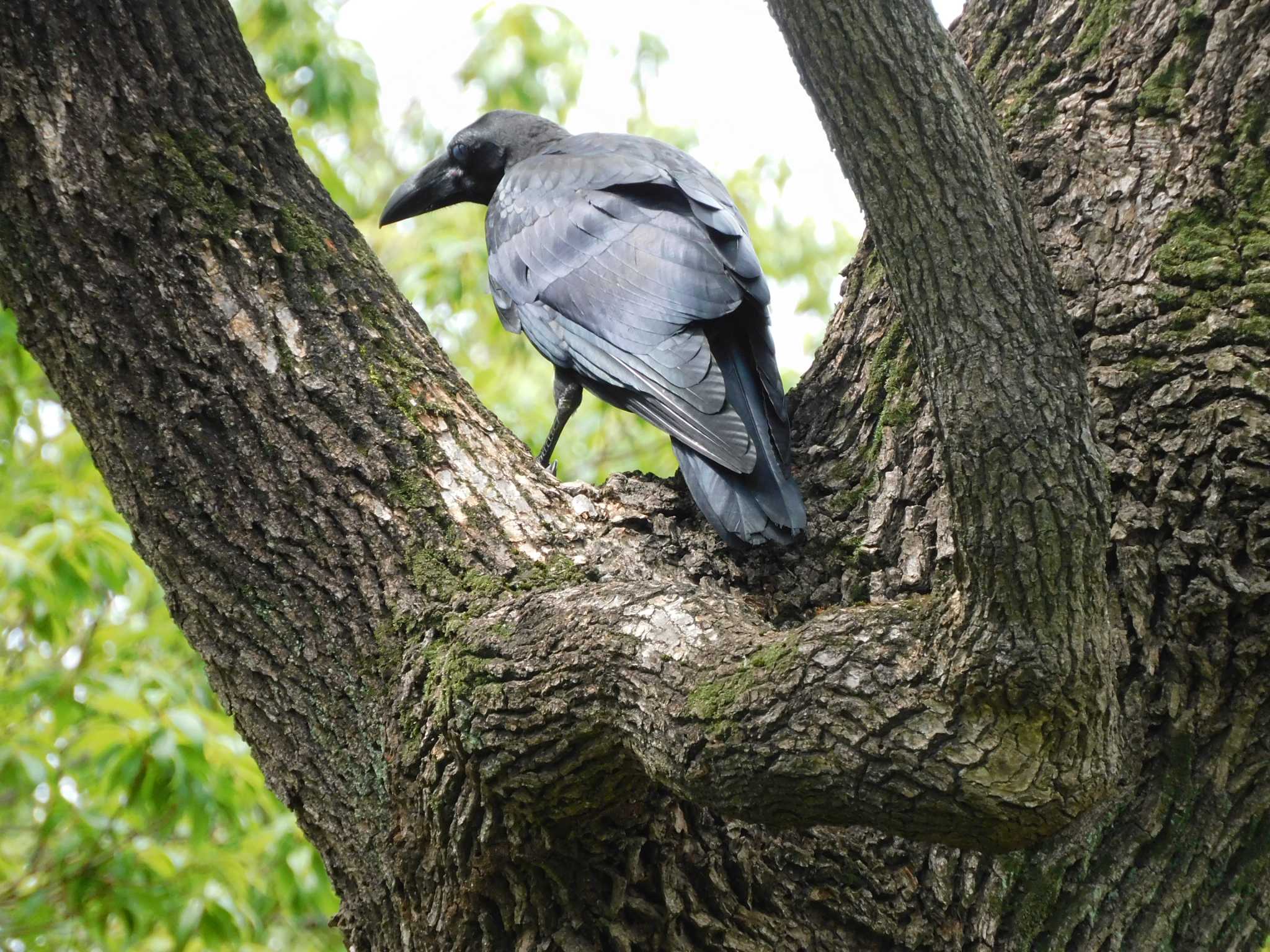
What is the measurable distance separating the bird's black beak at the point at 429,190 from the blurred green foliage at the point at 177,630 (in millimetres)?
468

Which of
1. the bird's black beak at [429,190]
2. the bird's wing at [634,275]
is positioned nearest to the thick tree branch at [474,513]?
the bird's wing at [634,275]

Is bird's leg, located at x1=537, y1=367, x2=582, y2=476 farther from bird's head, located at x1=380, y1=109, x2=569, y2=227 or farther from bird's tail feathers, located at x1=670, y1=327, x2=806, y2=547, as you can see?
bird's head, located at x1=380, y1=109, x2=569, y2=227

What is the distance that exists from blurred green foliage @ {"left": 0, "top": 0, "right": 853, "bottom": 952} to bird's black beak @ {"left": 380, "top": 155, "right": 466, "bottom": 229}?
468mm

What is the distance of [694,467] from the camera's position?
8.84ft

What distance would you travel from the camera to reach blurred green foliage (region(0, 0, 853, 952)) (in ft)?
14.3

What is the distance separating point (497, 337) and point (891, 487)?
5.04 metres

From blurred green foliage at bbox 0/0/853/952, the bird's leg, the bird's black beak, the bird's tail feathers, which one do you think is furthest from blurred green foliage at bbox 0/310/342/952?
the bird's tail feathers

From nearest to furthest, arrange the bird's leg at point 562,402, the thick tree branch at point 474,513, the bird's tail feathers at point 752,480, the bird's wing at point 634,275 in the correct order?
the thick tree branch at point 474,513
the bird's tail feathers at point 752,480
the bird's wing at point 634,275
the bird's leg at point 562,402

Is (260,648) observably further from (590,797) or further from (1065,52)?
(1065,52)

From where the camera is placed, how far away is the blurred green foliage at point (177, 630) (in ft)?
14.3

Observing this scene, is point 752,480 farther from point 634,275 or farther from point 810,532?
point 634,275

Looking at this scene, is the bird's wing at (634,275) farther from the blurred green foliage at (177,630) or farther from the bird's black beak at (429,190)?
the blurred green foliage at (177,630)

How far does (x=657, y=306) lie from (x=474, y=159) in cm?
203

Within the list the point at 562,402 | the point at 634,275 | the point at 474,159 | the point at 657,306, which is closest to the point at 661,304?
the point at 657,306
